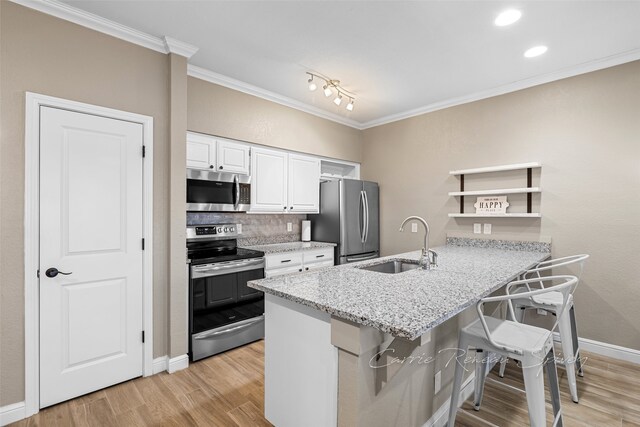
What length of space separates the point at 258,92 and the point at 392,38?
5.46ft

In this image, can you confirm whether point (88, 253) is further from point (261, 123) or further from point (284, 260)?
point (261, 123)

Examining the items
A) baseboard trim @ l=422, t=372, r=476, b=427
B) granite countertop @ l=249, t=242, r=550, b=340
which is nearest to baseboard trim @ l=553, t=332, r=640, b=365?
granite countertop @ l=249, t=242, r=550, b=340

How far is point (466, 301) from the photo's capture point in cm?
139

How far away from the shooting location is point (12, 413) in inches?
76.7

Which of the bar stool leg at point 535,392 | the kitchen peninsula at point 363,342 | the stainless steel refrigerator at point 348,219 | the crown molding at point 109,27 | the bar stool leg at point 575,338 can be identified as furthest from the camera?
the stainless steel refrigerator at point 348,219

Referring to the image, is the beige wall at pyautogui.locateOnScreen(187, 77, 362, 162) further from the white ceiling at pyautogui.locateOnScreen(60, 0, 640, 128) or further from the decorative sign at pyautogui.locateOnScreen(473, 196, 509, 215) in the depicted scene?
the decorative sign at pyautogui.locateOnScreen(473, 196, 509, 215)

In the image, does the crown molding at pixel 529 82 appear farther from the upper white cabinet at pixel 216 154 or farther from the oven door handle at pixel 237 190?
the oven door handle at pixel 237 190

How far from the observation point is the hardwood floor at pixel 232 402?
1955 mm

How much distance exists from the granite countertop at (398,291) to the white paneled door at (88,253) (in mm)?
1380

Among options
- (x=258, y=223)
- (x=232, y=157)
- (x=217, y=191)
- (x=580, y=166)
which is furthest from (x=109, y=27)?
(x=580, y=166)

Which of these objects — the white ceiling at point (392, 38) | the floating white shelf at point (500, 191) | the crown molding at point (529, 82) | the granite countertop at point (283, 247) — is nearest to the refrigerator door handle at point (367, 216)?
the granite countertop at point (283, 247)

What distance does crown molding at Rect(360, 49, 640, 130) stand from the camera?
9.04 ft

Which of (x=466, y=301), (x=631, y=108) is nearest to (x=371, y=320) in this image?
(x=466, y=301)

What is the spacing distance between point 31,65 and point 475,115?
417 cm
